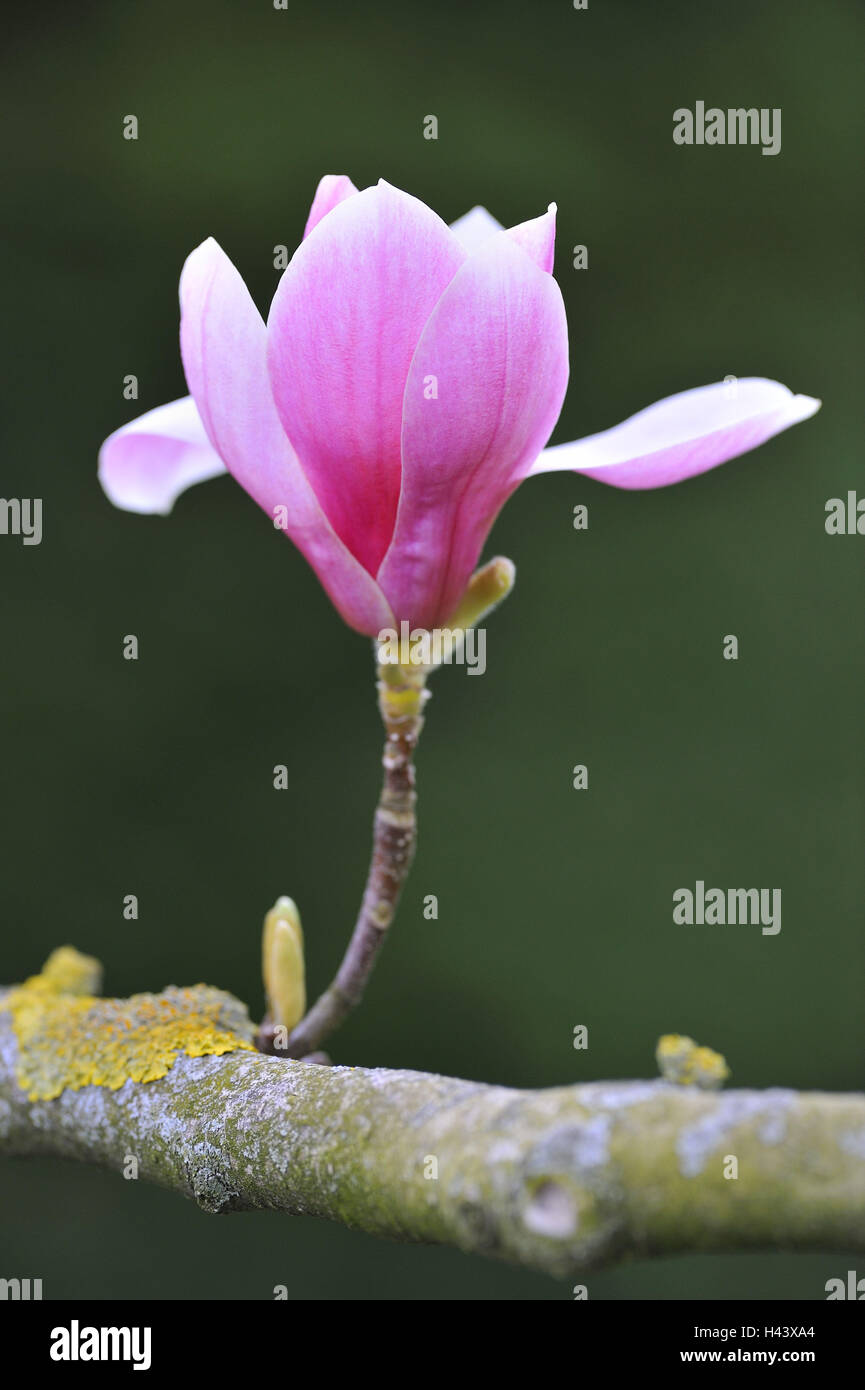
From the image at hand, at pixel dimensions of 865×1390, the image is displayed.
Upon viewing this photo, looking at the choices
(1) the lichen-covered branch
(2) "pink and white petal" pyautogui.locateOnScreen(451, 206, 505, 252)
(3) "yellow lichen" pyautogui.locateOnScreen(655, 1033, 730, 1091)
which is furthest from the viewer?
(2) "pink and white petal" pyautogui.locateOnScreen(451, 206, 505, 252)

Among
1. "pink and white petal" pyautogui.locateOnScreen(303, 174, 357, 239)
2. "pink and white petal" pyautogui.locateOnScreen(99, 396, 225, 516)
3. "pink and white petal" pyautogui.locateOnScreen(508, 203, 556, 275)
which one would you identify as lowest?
"pink and white petal" pyautogui.locateOnScreen(99, 396, 225, 516)

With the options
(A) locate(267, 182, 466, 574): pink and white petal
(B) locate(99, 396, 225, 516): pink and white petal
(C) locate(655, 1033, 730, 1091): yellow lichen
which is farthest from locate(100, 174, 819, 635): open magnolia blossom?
(C) locate(655, 1033, 730, 1091): yellow lichen

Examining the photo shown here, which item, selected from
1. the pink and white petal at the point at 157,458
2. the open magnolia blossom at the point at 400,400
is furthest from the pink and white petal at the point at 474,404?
the pink and white petal at the point at 157,458

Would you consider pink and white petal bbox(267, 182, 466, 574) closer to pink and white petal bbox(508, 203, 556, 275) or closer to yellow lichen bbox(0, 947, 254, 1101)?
pink and white petal bbox(508, 203, 556, 275)

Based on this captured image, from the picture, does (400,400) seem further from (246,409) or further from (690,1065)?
(690,1065)

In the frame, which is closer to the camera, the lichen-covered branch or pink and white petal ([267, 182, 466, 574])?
the lichen-covered branch

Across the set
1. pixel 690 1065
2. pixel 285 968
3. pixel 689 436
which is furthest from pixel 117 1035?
pixel 689 436

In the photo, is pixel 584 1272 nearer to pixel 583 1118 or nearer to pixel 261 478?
pixel 583 1118
